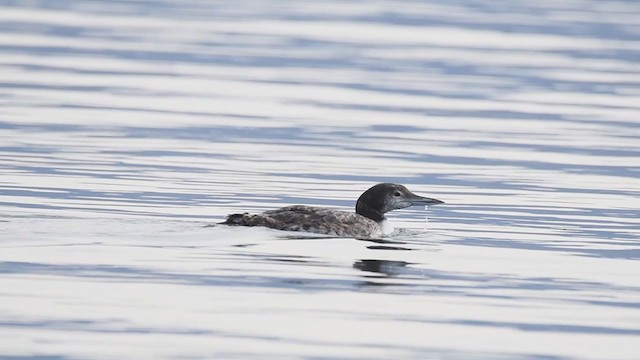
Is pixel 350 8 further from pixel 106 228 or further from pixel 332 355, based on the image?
pixel 332 355

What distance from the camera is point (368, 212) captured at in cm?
1888

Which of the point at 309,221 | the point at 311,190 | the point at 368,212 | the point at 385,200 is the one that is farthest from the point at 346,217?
the point at 311,190

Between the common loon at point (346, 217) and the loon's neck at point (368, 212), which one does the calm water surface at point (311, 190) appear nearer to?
the common loon at point (346, 217)

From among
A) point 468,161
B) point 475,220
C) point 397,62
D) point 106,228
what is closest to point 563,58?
point 397,62

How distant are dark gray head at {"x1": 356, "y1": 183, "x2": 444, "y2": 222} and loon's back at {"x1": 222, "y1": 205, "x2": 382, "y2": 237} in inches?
27.1

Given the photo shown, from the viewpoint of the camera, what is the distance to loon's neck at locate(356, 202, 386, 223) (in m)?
18.8

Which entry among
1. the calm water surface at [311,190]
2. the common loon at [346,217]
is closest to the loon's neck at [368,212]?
the common loon at [346,217]

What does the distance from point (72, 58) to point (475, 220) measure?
19.0 meters

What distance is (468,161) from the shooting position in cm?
2450

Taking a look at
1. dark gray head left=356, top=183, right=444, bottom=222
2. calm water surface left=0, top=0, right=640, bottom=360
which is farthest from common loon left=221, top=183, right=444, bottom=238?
calm water surface left=0, top=0, right=640, bottom=360

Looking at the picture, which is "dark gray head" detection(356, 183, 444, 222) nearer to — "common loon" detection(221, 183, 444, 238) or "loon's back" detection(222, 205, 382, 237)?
"common loon" detection(221, 183, 444, 238)

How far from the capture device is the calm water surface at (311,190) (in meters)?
13.1

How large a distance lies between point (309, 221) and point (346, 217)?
1.50 ft

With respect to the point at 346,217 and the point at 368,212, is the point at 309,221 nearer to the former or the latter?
the point at 346,217
